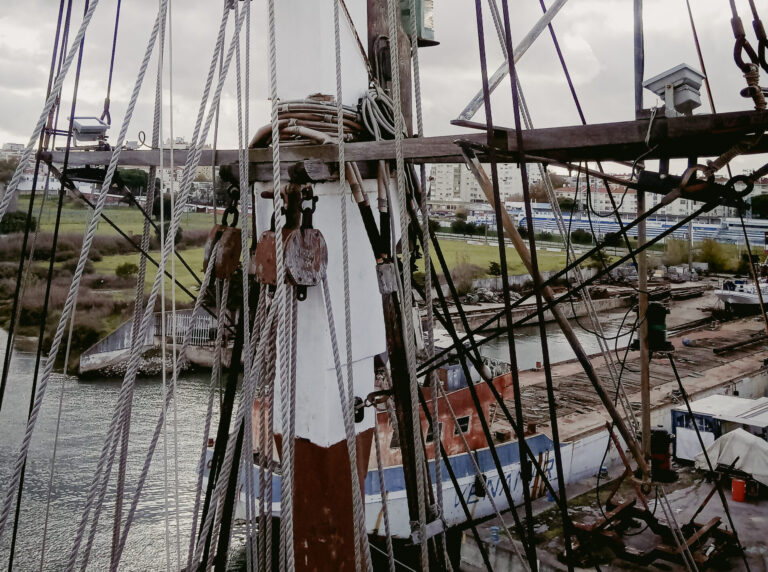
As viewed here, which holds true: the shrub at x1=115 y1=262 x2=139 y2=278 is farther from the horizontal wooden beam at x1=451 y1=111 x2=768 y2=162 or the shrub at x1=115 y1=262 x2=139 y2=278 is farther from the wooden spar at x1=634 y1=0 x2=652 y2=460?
the horizontal wooden beam at x1=451 y1=111 x2=768 y2=162

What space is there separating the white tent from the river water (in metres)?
9.39

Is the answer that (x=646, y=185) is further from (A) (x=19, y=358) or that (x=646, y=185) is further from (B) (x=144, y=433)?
(A) (x=19, y=358)

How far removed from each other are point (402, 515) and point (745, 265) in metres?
52.7

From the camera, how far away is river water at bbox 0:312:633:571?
36.3 ft

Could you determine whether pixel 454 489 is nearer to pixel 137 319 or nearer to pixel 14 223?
pixel 137 319

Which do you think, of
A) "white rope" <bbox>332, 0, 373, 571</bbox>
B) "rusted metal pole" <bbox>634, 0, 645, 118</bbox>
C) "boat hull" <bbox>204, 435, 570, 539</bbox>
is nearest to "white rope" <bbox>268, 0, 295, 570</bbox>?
"white rope" <bbox>332, 0, 373, 571</bbox>

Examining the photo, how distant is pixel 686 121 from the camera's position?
8.20 feet

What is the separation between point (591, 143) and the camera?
Result: 2645 mm

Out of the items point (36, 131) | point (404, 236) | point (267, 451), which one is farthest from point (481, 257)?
point (36, 131)

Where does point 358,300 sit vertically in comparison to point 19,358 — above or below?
above

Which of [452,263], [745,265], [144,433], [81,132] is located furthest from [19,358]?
[745,265]

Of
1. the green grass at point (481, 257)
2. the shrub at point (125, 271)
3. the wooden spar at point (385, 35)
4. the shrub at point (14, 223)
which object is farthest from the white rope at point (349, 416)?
the green grass at point (481, 257)

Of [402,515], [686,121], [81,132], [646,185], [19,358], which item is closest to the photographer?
[686,121]

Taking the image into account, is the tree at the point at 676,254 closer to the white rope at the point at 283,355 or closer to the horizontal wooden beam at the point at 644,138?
the horizontal wooden beam at the point at 644,138
